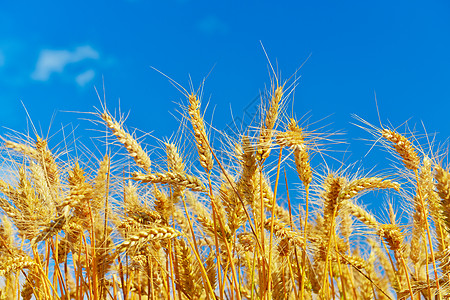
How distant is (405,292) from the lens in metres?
2.56

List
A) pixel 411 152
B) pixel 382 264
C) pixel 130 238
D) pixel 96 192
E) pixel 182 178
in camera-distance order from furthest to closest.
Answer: pixel 382 264 < pixel 411 152 < pixel 96 192 < pixel 182 178 < pixel 130 238

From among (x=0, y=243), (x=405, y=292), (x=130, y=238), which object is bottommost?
(x=405, y=292)

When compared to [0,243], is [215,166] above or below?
above

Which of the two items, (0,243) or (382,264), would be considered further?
(382,264)

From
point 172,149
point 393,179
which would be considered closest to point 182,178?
point 172,149

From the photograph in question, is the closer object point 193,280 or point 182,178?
point 182,178

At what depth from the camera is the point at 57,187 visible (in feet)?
8.77

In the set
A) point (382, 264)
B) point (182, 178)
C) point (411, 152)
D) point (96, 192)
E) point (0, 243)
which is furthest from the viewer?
point (382, 264)

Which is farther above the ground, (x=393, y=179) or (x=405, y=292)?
(x=393, y=179)

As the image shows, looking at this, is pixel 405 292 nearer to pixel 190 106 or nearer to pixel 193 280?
pixel 193 280

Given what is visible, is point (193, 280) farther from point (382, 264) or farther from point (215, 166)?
point (382, 264)

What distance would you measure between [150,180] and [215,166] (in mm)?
470

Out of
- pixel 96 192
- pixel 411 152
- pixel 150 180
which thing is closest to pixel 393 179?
pixel 411 152

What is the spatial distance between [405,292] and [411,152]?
2.97 feet
